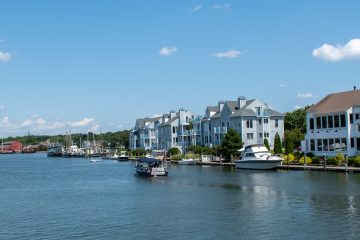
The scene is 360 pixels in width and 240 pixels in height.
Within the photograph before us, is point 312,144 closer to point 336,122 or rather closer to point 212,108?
point 336,122

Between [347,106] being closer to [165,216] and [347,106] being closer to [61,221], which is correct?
[165,216]

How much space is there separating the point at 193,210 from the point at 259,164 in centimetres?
3847

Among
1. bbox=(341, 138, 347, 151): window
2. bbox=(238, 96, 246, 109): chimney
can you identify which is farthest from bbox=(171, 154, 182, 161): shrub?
bbox=(341, 138, 347, 151): window

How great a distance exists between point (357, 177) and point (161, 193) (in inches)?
826

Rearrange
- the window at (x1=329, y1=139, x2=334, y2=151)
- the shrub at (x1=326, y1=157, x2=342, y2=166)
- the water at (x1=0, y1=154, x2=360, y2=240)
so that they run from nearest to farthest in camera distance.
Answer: the water at (x1=0, y1=154, x2=360, y2=240) → the shrub at (x1=326, y1=157, x2=342, y2=166) → the window at (x1=329, y1=139, x2=334, y2=151)

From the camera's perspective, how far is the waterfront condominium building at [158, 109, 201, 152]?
123250 mm

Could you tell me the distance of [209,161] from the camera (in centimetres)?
10088

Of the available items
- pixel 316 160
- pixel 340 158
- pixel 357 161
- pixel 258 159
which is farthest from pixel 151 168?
pixel 357 161

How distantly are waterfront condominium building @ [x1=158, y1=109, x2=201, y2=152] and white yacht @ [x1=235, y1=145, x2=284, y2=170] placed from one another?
135 ft

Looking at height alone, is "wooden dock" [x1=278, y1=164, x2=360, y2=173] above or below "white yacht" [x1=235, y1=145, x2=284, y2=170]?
below

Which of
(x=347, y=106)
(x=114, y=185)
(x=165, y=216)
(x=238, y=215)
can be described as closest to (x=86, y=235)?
(x=165, y=216)

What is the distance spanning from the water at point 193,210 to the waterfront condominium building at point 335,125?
33.9 ft

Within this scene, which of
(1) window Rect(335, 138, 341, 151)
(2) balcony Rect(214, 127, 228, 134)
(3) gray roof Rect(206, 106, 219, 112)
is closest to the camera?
(1) window Rect(335, 138, 341, 151)

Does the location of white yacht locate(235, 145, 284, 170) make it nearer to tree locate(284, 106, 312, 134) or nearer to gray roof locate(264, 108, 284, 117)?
gray roof locate(264, 108, 284, 117)
